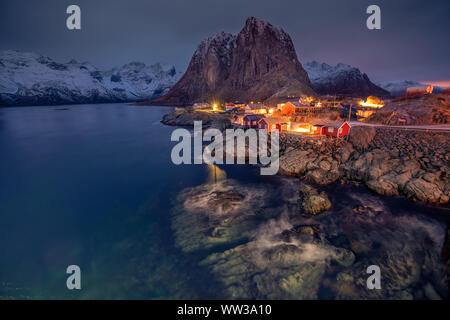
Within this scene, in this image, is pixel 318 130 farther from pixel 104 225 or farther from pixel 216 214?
pixel 104 225

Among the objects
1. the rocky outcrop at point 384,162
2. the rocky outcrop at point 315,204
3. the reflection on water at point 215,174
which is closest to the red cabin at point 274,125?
the rocky outcrop at point 384,162

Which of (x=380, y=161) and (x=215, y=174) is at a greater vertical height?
(x=380, y=161)

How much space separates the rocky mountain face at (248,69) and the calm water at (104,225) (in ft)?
259

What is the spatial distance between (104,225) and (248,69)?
12968 centimetres

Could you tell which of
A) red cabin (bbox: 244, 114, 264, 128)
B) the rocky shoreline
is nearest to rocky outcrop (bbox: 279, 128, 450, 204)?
the rocky shoreline

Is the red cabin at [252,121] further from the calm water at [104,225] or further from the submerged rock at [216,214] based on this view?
the submerged rock at [216,214]

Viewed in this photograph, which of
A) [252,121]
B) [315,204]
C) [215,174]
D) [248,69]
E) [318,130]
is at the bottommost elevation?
[315,204]

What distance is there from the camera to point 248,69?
12525 centimetres

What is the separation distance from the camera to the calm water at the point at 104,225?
35.6 feet

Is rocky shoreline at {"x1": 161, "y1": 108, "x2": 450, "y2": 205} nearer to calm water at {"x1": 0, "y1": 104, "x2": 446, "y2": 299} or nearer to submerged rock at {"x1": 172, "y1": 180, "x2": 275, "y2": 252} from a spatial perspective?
calm water at {"x1": 0, "y1": 104, "x2": 446, "y2": 299}

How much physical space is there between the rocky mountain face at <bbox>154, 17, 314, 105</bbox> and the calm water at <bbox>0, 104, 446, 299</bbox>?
259ft

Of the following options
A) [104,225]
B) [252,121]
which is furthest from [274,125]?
[104,225]

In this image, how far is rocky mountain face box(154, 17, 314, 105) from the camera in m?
106
